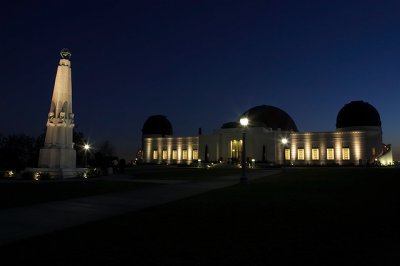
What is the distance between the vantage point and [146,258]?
525 cm

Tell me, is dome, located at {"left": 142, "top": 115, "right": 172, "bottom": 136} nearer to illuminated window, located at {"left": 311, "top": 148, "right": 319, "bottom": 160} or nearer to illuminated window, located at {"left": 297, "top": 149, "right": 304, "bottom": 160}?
→ illuminated window, located at {"left": 297, "top": 149, "right": 304, "bottom": 160}

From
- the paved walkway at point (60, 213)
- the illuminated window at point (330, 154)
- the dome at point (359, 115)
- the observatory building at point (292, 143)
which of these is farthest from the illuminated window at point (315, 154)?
the paved walkway at point (60, 213)

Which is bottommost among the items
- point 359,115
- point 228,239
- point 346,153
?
point 228,239

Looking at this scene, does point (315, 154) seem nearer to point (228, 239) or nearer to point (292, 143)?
point (292, 143)

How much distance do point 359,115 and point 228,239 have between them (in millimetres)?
66493

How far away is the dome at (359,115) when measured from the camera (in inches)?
2564

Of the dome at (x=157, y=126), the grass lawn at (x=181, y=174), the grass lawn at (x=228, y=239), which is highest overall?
the dome at (x=157, y=126)

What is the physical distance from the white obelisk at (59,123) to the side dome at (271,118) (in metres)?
49.2

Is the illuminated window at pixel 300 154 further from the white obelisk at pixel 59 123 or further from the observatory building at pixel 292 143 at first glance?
the white obelisk at pixel 59 123

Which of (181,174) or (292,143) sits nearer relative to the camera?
(181,174)

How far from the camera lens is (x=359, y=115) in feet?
215

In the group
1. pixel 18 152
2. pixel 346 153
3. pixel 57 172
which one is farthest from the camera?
pixel 346 153

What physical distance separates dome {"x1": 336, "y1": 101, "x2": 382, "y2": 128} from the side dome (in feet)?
37.8

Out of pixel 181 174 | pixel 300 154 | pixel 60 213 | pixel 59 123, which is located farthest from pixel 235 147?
pixel 60 213
